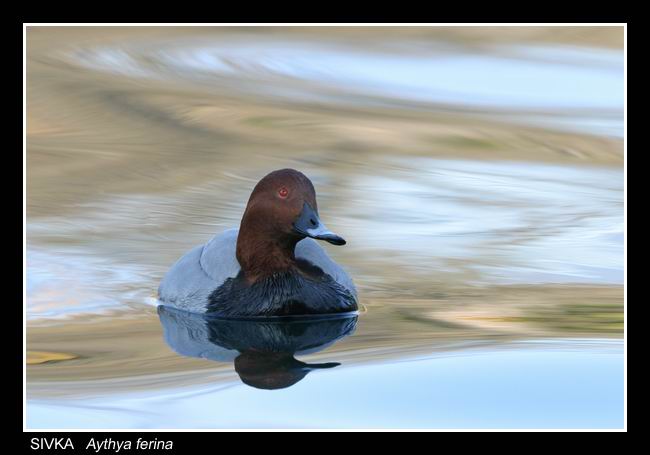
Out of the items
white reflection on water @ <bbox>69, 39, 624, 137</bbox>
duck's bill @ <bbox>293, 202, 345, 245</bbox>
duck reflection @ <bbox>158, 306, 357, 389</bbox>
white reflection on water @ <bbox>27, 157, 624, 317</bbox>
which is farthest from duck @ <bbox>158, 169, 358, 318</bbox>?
white reflection on water @ <bbox>69, 39, 624, 137</bbox>

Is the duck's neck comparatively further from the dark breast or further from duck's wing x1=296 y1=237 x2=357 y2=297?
duck's wing x1=296 y1=237 x2=357 y2=297

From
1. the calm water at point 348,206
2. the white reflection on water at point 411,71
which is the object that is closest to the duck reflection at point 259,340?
the calm water at point 348,206

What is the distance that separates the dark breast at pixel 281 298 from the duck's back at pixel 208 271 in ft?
0.30

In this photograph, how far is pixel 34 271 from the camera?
34.3 feet

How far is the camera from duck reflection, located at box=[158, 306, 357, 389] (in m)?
8.22

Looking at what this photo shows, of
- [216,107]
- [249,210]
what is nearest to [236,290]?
[249,210]

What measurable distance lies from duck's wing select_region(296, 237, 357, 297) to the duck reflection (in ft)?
1.04

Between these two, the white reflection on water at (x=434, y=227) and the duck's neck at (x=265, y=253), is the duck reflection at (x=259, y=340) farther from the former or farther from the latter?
the white reflection on water at (x=434, y=227)

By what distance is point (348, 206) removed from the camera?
1240 cm

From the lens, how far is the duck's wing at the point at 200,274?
9.86 metres

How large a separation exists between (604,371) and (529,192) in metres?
4.85

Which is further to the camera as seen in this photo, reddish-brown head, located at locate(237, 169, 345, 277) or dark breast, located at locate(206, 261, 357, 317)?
dark breast, located at locate(206, 261, 357, 317)

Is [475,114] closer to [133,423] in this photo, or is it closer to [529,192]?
[529,192]

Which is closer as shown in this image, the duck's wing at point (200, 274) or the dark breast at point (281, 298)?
the dark breast at point (281, 298)
